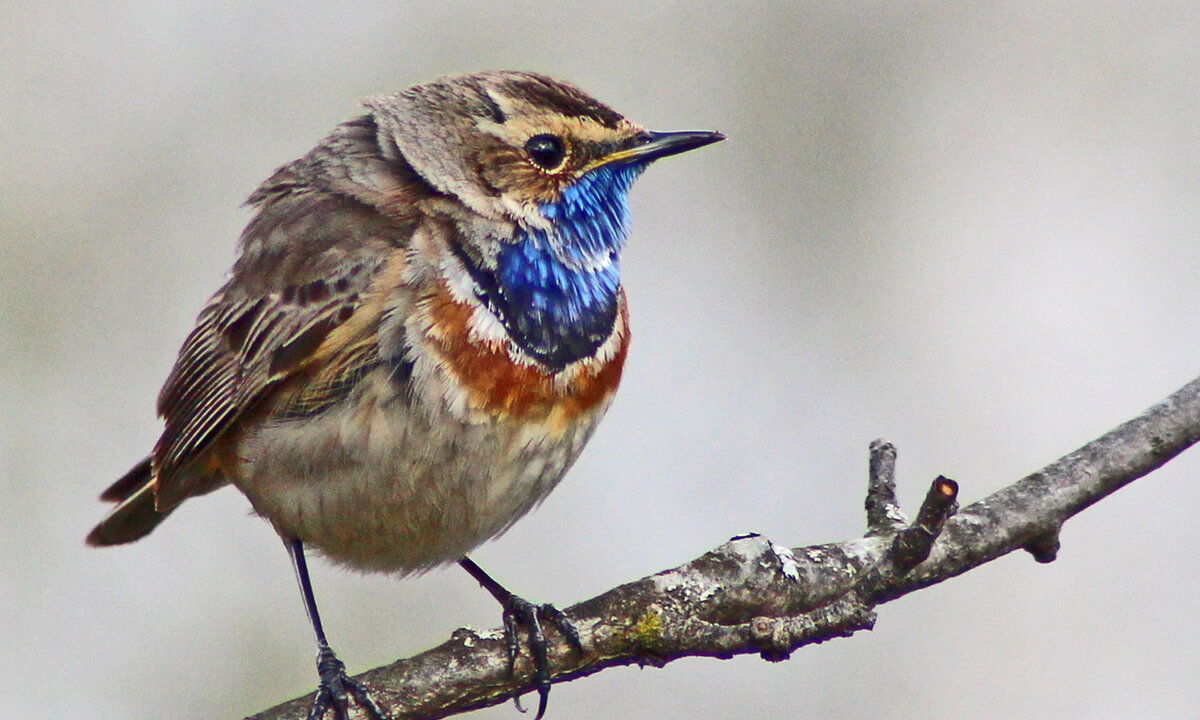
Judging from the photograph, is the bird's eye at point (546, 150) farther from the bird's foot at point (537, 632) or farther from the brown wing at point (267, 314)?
the bird's foot at point (537, 632)

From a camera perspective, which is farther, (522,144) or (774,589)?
(522,144)

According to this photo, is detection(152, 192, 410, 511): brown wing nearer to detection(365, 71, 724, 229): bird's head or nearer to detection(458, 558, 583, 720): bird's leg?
detection(365, 71, 724, 229): bird's head

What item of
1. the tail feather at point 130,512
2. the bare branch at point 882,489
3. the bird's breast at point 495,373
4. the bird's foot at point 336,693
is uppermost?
the tail feather at point 130,512

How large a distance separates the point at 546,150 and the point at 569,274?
46 cm

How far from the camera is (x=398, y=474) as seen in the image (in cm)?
464

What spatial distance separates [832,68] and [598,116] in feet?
10.9

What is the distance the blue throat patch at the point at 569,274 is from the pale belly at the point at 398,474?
0.29 metres

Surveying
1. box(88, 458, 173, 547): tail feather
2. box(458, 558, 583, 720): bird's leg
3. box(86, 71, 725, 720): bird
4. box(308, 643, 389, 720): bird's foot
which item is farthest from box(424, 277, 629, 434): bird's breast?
box(88, 458, 173, 547): tail feather

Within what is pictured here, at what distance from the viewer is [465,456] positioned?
465 cm

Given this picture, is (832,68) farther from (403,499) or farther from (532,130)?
(403,499)

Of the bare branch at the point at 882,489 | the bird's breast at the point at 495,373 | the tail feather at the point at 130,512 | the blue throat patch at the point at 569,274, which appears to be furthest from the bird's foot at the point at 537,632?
the tail feather at the point at 130,512

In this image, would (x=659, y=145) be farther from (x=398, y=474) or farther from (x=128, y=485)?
(x=128, y=485)

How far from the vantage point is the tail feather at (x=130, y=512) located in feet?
19.0

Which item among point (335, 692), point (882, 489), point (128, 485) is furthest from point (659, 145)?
point (128, 485)
